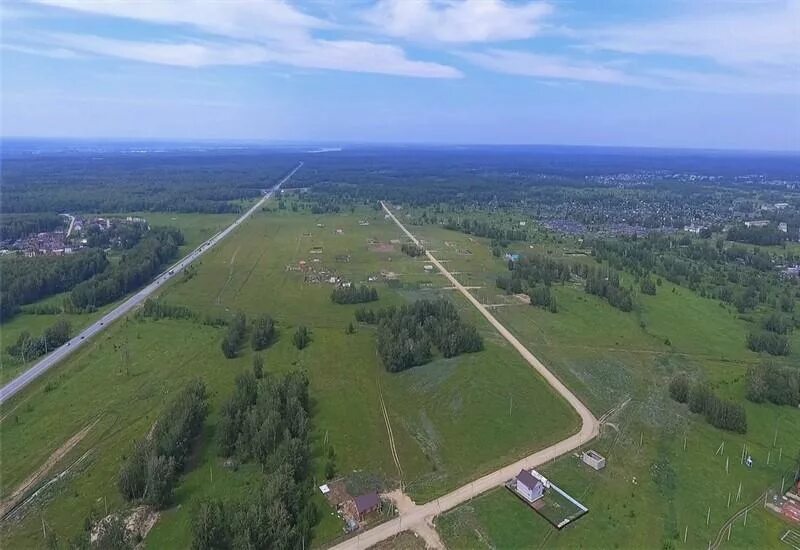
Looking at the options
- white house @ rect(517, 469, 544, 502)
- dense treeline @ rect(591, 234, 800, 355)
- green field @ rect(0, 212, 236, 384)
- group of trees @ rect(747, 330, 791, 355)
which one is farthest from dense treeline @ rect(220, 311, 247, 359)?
dense treeline @ rect(591, 234, 800, 355)

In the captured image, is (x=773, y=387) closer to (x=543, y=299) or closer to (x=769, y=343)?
(x=769, y=343)

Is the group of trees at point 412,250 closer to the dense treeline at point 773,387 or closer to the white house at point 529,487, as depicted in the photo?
the dense treeline at point 773,387

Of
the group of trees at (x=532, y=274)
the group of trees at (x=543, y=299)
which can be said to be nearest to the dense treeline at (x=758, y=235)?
the group of trees at (x=532, y=274)

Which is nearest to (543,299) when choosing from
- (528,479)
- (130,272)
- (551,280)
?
(551,280)

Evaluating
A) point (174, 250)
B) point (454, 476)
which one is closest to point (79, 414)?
point (454, 476)

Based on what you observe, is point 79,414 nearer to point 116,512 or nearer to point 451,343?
point 116,512

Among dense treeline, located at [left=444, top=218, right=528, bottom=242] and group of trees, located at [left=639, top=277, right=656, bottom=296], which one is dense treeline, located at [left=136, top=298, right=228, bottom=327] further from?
dense treeline, located at [left=444, top=218, right=528, bottom=242]
